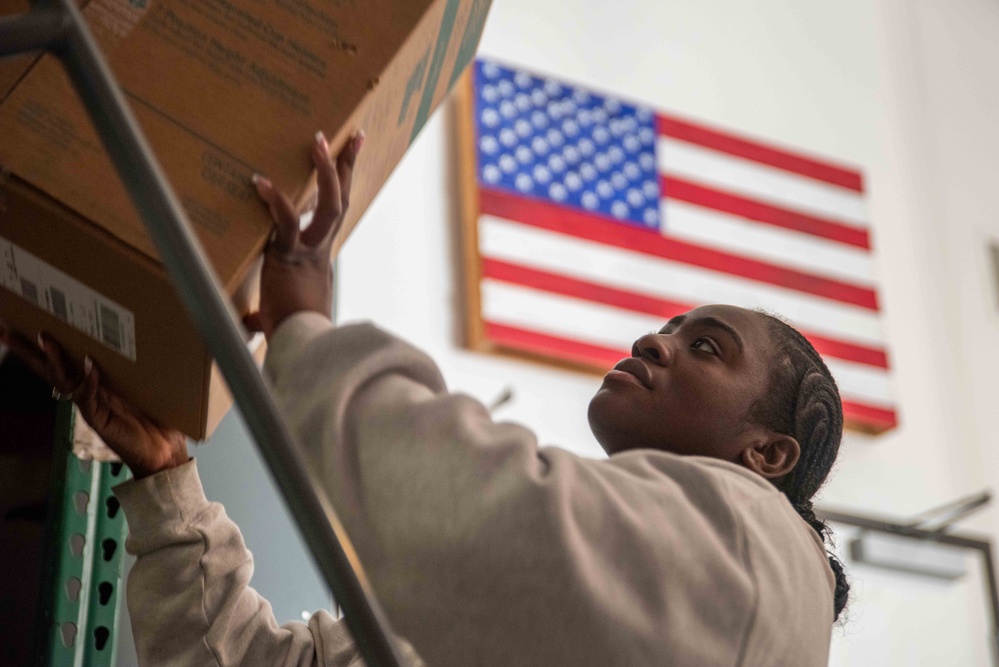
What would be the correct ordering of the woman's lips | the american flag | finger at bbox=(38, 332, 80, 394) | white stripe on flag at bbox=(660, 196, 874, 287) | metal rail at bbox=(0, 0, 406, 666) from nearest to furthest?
1. metal rail at bbox=(0, 0, 406, 666)
2. finger at bbox=(38, 332, 80, 394)
3. the woman's lips
4. the american flag
5. white stripe on flag at bbox=(660, 196, 874, 287)

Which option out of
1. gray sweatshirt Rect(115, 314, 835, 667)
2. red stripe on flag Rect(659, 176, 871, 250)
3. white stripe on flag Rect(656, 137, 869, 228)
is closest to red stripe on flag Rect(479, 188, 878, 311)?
red stripe on flag Rect(659, 176, 871, 250)

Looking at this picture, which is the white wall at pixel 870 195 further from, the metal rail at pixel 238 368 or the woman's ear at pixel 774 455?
the metal rail at pixel 238 368

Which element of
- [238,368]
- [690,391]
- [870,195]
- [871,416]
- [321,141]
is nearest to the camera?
[238,368]

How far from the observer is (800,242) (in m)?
4.26

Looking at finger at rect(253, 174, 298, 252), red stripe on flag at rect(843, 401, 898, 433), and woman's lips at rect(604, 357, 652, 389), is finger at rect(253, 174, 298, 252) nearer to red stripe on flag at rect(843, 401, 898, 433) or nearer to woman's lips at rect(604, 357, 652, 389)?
woman's lips at rect(604, 357, 652, 389)

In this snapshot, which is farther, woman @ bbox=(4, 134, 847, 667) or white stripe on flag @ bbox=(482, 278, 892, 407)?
white stripe on flag @ bbox=(482, 278, 892, 407)

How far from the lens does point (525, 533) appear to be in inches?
30.3

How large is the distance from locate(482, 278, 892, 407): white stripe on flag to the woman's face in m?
2.44

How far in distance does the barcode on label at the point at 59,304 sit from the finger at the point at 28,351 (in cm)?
9

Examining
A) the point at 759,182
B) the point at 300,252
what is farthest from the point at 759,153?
the point at 300,252

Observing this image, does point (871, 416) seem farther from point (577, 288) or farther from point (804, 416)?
point (804, 416)

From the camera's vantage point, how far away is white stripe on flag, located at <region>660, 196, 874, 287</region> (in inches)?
160

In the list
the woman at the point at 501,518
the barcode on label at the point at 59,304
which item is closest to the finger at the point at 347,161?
the woman at the point at 501,518

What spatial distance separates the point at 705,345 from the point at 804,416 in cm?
12
